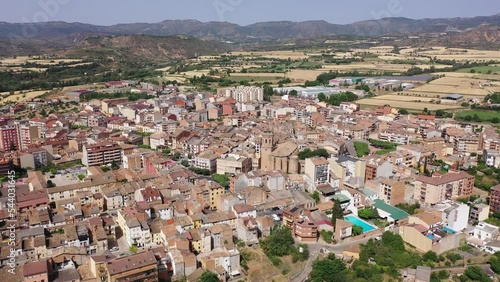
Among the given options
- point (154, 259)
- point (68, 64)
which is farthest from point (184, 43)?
point (154, 259)

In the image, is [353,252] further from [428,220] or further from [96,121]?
[96,121]

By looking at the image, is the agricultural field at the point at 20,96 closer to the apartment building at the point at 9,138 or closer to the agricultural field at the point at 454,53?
the apartment building at the point at 9,138

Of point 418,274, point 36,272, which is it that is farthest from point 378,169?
point 36,272

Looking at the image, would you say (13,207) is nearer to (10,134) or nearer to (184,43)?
(10,134)

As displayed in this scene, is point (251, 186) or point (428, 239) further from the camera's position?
point (251, 186)

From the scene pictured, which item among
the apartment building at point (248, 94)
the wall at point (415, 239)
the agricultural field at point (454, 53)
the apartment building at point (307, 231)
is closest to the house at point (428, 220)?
the wall at point (415, 239)
